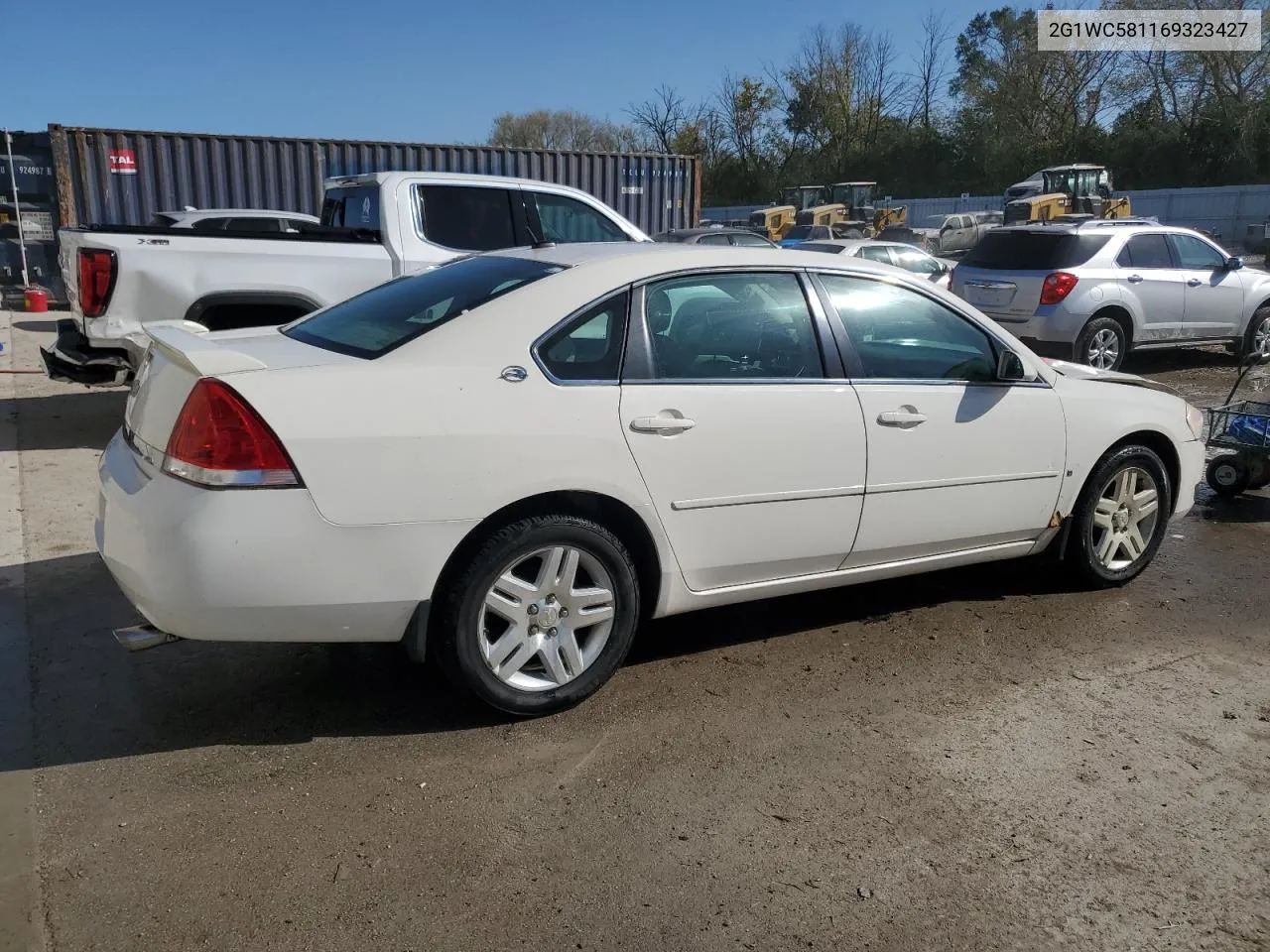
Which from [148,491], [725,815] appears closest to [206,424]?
[148,491]

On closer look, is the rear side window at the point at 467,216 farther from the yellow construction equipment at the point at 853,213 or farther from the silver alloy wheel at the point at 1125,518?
the yellow construction equipment at the point at 853,213

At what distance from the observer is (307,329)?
4098 mm

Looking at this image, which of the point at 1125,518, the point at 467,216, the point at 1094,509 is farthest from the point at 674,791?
the point at 467,216

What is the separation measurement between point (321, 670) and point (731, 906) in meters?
1.93

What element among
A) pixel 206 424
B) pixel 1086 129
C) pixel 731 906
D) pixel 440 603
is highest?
pixel 1086 129

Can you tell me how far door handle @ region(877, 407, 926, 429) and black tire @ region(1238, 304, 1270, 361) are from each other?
1030 centimetres

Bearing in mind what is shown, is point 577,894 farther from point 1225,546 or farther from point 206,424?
point 1225,546

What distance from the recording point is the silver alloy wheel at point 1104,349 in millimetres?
11172

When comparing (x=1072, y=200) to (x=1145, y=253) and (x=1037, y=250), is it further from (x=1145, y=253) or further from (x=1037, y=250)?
(x=1037, y=250)

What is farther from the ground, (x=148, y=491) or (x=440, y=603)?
(x=148, y=491)

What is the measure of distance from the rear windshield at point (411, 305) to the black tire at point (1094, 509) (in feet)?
8.81

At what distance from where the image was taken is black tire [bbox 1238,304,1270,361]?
493 inches

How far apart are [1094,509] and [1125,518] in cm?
29

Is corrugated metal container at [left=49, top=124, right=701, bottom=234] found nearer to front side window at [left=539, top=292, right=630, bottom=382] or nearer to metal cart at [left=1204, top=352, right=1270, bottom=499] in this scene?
metal cart at [left=1204, top=352, right=1270, bottom=499]
